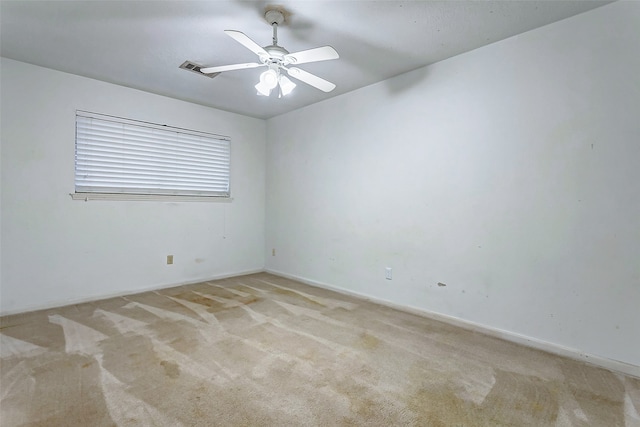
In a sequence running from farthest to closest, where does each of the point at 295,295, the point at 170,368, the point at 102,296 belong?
the point at 295,295 < the point at 102,296 < the point at 170,368

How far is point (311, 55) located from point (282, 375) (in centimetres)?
209

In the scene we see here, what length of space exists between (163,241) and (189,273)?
56 cm

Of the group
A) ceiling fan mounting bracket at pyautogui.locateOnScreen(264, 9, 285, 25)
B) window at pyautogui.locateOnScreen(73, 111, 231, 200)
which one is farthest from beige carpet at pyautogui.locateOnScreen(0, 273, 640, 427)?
ceiling fan mounting bracket at pyautogui.locateOnScreen(264, 9, 285, 25)

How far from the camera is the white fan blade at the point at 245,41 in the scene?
175 cm

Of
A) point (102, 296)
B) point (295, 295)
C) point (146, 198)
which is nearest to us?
point (102, 296)

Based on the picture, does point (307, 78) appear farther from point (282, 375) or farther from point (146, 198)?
point (146, 198)

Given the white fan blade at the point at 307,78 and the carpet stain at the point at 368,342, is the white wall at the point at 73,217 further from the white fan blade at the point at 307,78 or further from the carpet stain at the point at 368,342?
the carpet stain at the point at 368,342

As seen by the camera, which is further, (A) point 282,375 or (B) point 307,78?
(B) point 307,78

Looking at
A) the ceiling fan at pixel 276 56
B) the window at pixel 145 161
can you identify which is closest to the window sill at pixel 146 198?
the window at pixel 145 161

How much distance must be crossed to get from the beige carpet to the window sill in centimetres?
120

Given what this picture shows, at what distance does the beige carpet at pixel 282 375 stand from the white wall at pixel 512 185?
0.38 meters

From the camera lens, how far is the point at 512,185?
7.90ft

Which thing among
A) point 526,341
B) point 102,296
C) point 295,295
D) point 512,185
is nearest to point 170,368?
point 295,295

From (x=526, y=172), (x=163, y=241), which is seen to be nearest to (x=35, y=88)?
(x=163, y=241)
